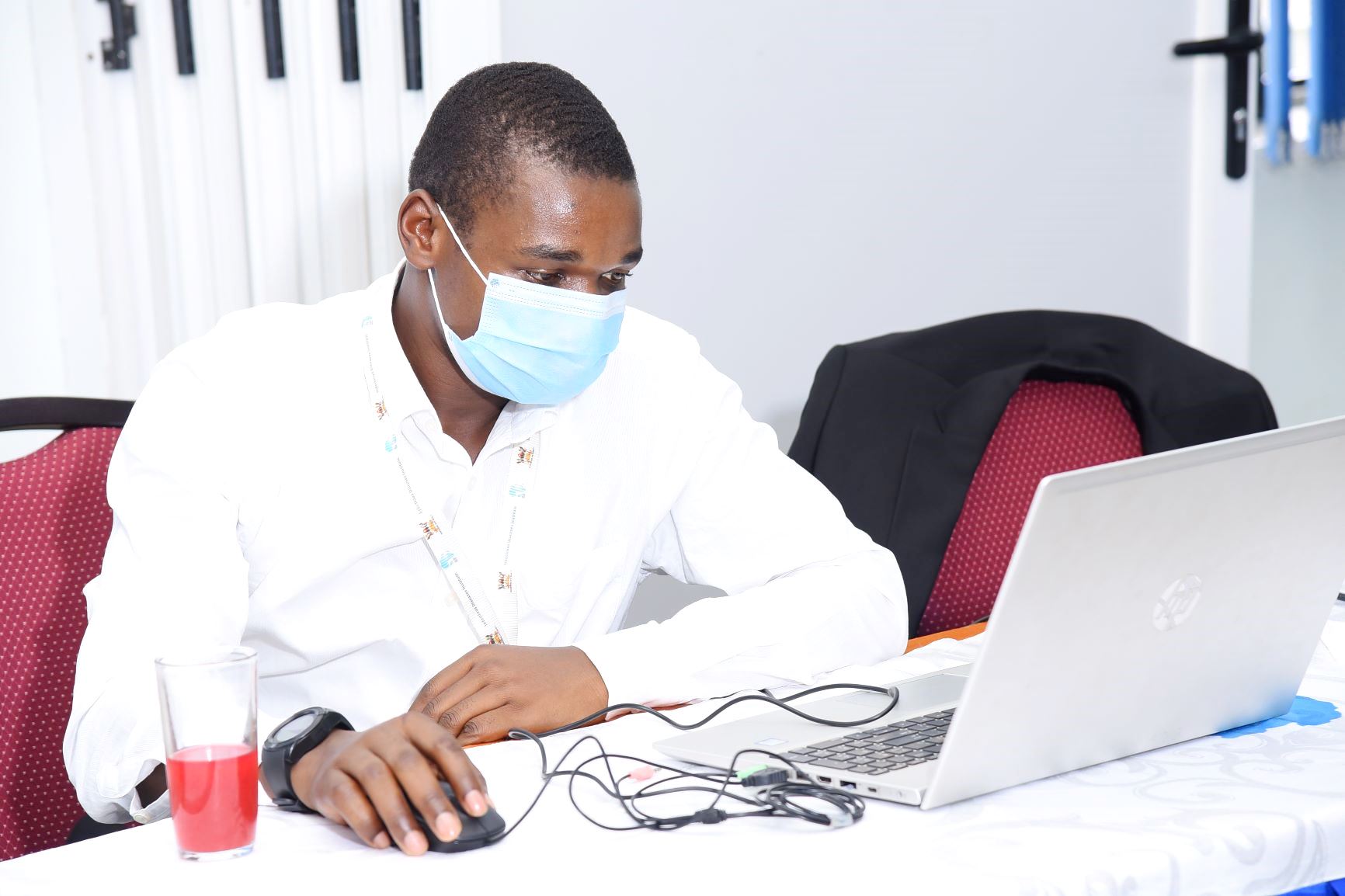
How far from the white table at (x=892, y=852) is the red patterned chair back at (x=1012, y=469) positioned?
2.91ft

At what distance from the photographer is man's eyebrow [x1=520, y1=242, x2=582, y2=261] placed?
4.07 ft

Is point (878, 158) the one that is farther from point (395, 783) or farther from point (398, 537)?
point (395, 783)

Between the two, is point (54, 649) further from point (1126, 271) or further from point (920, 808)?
point (1126, 271)

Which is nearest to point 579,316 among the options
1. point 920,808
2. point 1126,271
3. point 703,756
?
point 703,756

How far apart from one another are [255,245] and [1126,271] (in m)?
1.67

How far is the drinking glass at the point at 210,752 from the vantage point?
75 centimetres

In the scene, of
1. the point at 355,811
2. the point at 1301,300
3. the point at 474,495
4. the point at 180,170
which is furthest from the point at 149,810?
the point at 1301,300

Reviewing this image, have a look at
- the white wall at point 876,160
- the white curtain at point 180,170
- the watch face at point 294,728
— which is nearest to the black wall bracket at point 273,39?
the white curtain at point 180,170

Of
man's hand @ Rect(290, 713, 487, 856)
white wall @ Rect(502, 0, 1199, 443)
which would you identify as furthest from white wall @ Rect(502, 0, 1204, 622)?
man's hand @ Rect(290, 713, 487, 856)

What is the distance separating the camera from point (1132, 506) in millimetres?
761

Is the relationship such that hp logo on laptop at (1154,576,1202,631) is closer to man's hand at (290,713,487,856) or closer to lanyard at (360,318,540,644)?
man's hand at (290,713,487,856)

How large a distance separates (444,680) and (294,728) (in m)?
0.17

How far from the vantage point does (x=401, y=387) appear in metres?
1.29

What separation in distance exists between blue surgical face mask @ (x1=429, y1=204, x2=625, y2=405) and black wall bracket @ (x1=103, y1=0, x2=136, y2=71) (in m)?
0.75
